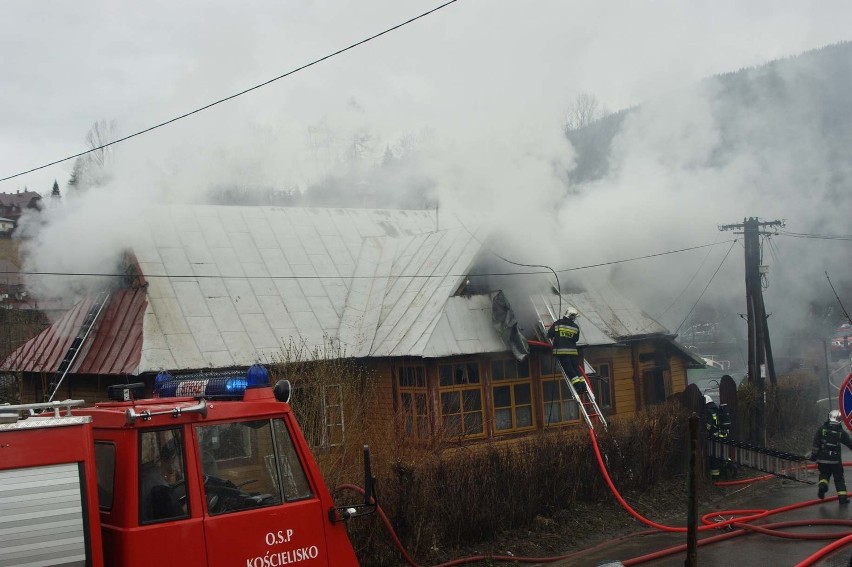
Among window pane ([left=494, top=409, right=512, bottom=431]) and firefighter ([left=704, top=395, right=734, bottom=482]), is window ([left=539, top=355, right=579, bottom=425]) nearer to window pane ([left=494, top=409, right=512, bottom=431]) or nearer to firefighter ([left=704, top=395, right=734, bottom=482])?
window pane ([left=494, top=409, right=512, bottom=431])

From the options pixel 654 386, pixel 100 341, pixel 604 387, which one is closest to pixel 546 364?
pixel 604 387

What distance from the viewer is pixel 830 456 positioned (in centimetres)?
1309

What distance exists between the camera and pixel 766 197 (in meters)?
27.6

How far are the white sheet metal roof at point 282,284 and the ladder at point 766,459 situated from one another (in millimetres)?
6373

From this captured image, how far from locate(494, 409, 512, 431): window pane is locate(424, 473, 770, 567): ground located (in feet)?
13.4

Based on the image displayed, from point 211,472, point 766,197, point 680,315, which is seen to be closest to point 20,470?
point 211,472

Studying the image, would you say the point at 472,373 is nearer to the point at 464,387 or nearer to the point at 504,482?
the point at 464,387

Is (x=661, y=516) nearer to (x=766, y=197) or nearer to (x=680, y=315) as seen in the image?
(x=680, y=315)

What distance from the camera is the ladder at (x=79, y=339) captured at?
1523 cm

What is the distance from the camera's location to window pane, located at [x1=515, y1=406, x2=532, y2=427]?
685 inches

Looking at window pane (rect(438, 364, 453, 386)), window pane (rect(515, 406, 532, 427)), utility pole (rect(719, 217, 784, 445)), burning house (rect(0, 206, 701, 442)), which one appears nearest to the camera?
burning house (rect(0, 206, 701, 442))

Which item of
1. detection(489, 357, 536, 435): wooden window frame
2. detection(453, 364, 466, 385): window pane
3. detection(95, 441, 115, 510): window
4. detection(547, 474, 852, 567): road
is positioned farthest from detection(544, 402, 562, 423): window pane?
detection(95, 441, 115, 510): window

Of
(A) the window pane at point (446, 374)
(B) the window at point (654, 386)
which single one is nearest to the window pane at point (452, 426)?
(A) the window pane at point (446, 374)

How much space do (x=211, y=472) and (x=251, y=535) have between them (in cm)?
49
